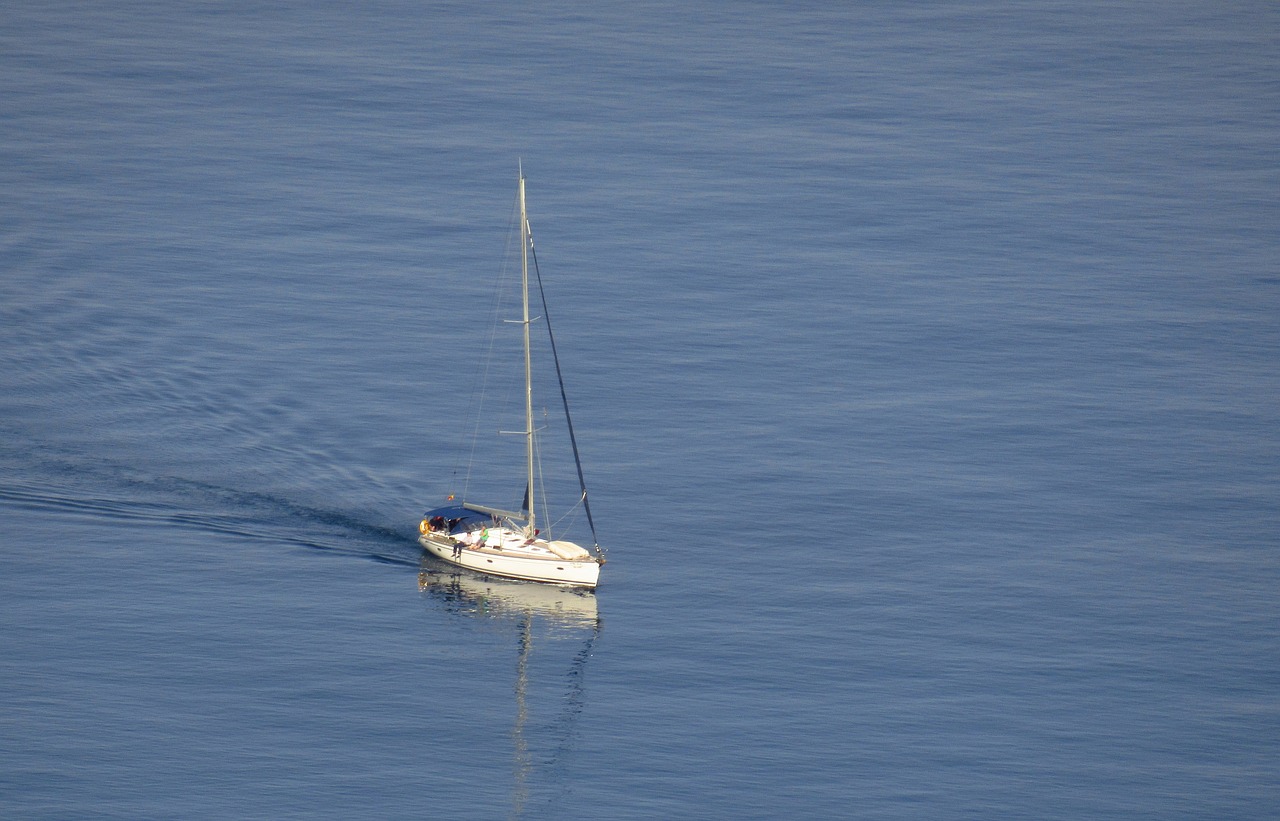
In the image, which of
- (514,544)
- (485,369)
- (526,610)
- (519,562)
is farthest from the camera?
(485,369)

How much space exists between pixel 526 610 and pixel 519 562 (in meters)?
3.11

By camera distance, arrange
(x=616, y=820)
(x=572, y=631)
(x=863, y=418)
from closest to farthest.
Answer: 1. (x=616, y=820)
2. (x=572, y=631)
3. (x=863, y=418)

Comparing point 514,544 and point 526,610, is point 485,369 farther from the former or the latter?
point 526,610

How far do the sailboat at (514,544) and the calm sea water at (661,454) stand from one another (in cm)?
142

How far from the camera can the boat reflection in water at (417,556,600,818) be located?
91562 millimetres

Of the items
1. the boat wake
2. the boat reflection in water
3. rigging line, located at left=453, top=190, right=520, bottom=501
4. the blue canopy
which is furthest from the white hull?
rigging line, located at left=453, top=190, right=520, bottom=501

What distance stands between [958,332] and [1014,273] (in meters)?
14.9

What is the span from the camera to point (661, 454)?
392 feet

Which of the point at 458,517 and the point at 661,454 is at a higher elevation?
the point at 661,454

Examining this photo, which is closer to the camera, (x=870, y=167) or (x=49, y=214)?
(x=49, y=214)

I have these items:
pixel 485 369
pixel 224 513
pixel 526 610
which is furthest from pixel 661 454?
pixel 224 513

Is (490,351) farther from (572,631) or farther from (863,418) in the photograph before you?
(572,631)

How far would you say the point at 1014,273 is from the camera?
154 meters

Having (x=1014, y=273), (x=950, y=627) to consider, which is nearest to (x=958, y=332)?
(x=1014, y=273)
